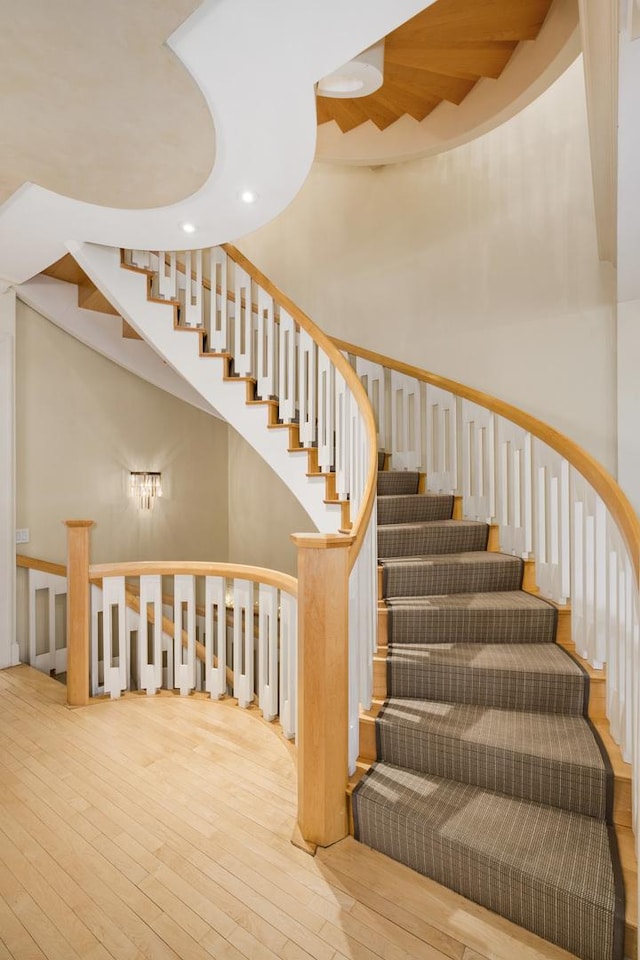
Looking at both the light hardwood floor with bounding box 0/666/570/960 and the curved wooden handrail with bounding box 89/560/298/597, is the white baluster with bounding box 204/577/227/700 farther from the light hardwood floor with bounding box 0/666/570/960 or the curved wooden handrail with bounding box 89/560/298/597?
the light hardwood floor with bounding box 0/666/570/960

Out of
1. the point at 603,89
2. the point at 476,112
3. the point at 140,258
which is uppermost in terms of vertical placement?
the point at 476,112

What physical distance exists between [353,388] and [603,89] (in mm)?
1713

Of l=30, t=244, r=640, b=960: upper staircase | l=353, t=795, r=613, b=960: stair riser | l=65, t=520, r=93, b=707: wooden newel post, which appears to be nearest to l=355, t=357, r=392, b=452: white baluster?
l=30, t=244, r=640, b=960: upper staircase

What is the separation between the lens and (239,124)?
7.10 ft

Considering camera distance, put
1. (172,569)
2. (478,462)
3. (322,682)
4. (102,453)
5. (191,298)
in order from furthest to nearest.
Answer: (102,453) → (191,298) → (478,462) → (172,569) → (322,682)

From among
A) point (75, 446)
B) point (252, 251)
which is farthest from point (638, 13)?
point (252, 251)

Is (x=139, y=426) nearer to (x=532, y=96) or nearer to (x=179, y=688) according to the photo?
(x=179, y=688)

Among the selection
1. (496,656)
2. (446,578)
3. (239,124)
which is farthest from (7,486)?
(496,656)

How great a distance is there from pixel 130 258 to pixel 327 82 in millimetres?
1733

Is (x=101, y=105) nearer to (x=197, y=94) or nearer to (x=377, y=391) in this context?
(x=197, y=94)

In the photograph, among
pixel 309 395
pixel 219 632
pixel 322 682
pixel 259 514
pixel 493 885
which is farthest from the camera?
pixel 259 514

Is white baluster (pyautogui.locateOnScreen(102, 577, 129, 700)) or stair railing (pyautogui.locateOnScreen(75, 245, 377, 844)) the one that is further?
white baluster (pyautogui.locateOnScreen(102, 577, 129, 700))

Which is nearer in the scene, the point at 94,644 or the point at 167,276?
the point at 94,644

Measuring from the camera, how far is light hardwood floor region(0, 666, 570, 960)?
1.55 meters
